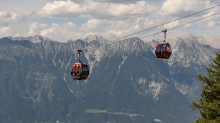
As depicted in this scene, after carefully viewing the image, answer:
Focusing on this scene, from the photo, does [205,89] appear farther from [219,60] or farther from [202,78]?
[219,60]

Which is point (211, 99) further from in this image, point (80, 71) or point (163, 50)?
point (80, 71)

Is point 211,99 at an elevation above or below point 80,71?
below

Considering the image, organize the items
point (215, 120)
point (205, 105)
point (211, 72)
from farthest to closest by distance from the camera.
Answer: point (211, 72) < point (205, 105) < point (215, 120)

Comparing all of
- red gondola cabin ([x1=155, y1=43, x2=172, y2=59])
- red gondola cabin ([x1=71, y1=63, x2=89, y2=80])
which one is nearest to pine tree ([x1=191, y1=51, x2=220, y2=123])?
red gondola cabin ([x1=155, y1=43, x2=172, y2=59])

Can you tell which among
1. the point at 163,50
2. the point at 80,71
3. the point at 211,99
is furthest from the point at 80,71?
the point at 211,99

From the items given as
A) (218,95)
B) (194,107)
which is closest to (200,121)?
(194,107)

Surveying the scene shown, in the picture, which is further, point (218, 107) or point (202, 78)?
point (202, 78)

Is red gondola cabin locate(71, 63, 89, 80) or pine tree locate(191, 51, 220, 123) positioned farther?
red gondola cabin locate(71, 63, 89, 80)

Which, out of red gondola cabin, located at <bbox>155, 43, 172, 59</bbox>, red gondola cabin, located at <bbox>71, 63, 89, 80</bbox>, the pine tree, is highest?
red gondola cabin, located at <bbox>155, 43, 172, 59</bbox>

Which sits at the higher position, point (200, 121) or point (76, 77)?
point (76, 77)

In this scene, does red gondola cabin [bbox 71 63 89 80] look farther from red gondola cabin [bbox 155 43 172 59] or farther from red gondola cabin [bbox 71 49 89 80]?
red gondola cabin [bbox 155 43 172 59]

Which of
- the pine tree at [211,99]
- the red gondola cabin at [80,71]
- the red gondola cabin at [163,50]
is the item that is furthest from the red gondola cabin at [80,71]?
the pine tree at [211,99]
